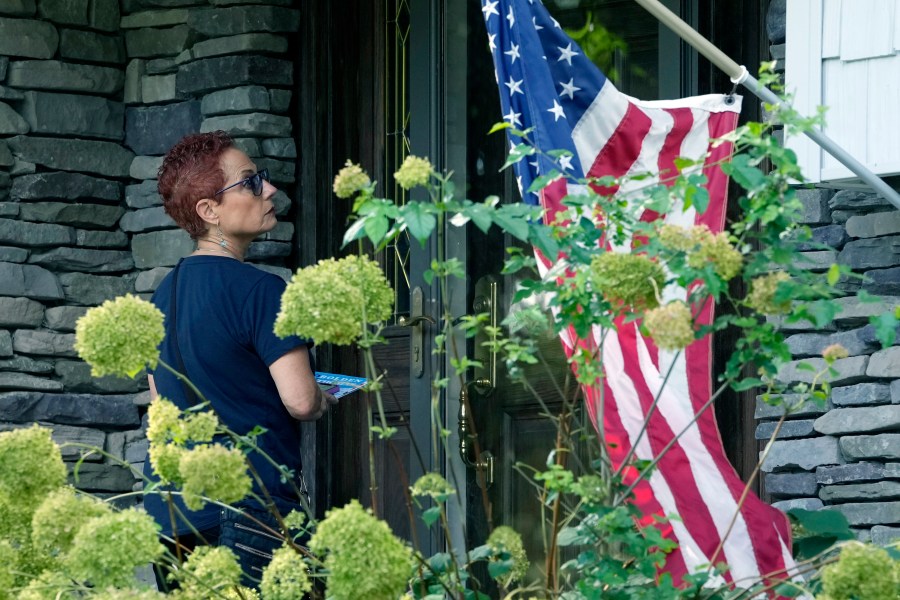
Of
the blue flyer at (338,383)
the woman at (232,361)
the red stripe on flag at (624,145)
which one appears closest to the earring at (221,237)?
the woman at (232,361)

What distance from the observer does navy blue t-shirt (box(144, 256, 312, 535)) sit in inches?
145

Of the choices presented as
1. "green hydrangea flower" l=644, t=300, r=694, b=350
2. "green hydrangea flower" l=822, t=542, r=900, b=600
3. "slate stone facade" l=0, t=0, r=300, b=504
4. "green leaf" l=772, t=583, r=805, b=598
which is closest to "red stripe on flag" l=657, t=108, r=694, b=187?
"green leaf" l=772, t=583, r=805, b=598

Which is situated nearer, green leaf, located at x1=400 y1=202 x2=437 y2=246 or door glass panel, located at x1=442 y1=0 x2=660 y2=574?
green leaf, located at x1=400 y1=202 x2=437 y2=246

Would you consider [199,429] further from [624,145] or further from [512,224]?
[624,145]

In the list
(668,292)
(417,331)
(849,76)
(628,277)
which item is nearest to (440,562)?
(628,277)

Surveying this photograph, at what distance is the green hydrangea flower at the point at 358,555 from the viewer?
2.09 m

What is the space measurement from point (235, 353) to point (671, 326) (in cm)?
171

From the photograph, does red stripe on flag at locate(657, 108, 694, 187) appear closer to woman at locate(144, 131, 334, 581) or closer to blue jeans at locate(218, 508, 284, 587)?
woman at locate(144, 131, 334, 581)

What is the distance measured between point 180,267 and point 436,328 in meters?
1.25

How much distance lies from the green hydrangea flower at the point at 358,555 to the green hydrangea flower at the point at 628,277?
0.53 metres

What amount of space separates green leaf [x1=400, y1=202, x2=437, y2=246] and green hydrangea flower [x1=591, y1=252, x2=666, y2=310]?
0.86 feet

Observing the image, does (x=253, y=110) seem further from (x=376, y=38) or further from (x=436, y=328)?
(x=436, y=328)

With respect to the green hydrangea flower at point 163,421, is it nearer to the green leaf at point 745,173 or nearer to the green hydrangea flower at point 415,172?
the green hydrangea flower at point 415,172

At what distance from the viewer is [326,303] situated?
2.35 metres
